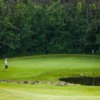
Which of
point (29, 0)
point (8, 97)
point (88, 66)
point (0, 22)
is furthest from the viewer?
point (29, 0)

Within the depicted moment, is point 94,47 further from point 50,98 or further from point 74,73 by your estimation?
point 50,98

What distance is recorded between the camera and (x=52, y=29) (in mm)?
76562

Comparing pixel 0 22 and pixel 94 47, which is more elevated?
pixel 0 22

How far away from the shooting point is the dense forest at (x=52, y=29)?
74.0 meters

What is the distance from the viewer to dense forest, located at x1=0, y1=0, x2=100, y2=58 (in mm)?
74000

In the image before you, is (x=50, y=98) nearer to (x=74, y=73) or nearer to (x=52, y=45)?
(x=74, y=73)

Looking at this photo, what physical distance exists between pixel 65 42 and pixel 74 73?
110 feet

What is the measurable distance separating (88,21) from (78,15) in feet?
8.51

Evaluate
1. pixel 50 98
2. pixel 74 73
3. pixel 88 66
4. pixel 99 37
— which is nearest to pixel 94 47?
pixel 99 37

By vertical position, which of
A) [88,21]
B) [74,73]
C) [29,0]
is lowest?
[74,73]

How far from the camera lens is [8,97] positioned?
20578mm

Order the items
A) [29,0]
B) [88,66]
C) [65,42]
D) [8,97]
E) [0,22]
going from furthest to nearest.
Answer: [29,0] → [65,42] → [0,22] → [88,66] → [8,97]

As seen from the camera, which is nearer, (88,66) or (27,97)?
(27,97)

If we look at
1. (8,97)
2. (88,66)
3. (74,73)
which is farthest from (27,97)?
(88,66)
